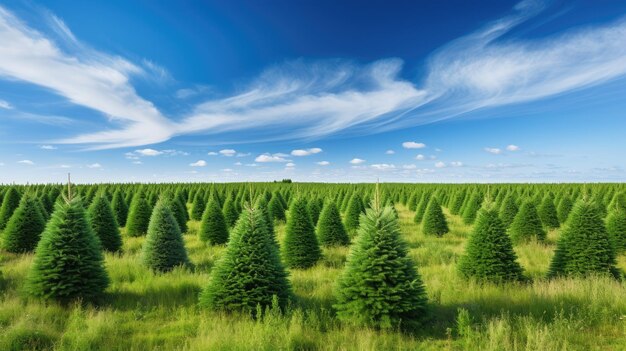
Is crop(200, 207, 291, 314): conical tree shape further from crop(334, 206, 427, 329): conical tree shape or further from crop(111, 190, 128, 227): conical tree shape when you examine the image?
crop(111, 190, 128, 227): conical tree shape

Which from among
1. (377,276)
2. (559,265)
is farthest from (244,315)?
(559,265)

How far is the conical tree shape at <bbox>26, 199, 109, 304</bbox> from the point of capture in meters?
8.94

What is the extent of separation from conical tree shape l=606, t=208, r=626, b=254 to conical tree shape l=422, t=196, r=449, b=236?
7.94 metres

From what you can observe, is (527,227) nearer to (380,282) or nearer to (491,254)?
(491,254)

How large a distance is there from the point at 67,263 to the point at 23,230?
29.6ft

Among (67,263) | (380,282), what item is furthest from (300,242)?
(67,263)

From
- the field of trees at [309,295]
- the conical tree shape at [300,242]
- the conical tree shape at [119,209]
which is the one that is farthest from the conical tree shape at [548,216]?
the conical tree shape at [119,209]

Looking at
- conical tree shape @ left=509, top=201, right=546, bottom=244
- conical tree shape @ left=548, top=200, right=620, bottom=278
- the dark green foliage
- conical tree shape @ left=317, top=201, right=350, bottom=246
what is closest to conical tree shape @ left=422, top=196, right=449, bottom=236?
conical tree shape @ left=509, top=201, right=546, bottom=244

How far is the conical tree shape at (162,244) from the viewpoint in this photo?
12.8 metres

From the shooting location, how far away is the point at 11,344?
269 inches

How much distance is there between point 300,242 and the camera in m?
14.7

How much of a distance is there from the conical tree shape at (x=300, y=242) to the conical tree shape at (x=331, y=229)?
9.65 feet

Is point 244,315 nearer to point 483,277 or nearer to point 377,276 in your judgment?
point 377,276

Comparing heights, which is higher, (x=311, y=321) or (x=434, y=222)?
(x=434, y=222)
